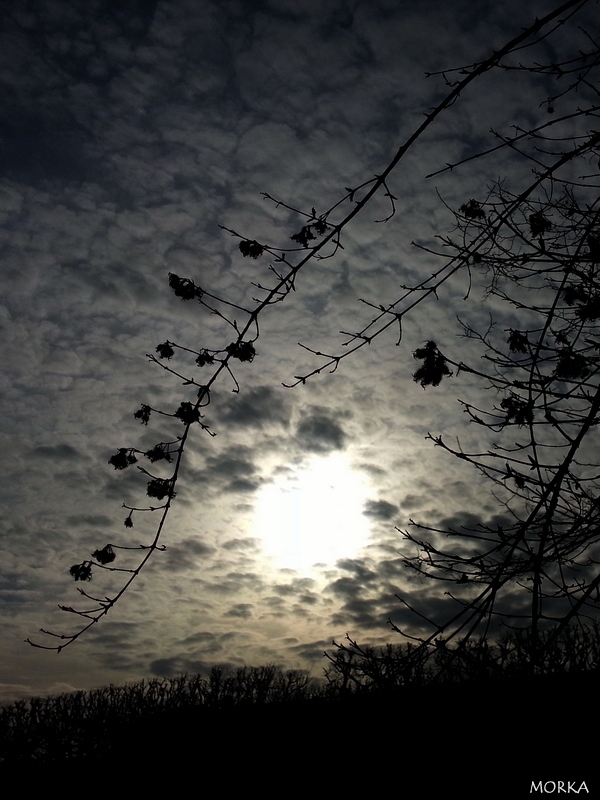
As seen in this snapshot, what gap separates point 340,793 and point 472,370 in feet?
33.8

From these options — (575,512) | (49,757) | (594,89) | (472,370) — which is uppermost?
(594,89)

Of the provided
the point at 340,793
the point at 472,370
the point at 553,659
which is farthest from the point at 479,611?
→ the point at 340,793

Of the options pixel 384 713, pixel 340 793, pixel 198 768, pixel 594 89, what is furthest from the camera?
pixel 198 768

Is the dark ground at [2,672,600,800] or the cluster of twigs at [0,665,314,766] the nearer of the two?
the dark ground at [2,672,600,800]

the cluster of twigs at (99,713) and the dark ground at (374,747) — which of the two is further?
the cluster of twigs at (99,713)

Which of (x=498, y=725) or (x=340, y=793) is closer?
(x=498, y=725)

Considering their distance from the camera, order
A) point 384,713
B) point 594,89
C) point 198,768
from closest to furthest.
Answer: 1. point 384,713
2. point 594,89
3. point 198,768

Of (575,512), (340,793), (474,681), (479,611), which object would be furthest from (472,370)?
(340,793)

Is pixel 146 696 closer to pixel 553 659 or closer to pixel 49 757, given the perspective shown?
pixel 49 757

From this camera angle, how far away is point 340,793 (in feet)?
34.7

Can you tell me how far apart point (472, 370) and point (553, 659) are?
5.66ft

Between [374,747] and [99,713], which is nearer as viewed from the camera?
[374,747]

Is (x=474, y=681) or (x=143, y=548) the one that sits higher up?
(x=143, y=548)

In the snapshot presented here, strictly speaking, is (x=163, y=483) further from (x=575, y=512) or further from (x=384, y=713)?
(x=575, y=512)
